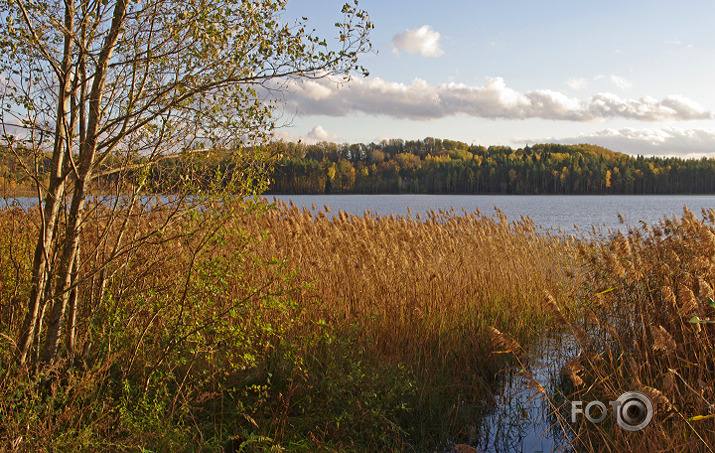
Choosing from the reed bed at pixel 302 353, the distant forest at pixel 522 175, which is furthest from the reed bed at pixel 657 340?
the distant forest at pixel 522 175

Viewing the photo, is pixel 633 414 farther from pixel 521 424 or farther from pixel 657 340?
pixel 521 424

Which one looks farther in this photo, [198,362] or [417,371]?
[417,371]

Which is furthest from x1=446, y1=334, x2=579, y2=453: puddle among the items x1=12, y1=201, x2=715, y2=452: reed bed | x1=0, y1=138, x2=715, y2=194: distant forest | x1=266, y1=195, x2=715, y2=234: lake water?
x1=0, y1=138, x2=715, y2=194: distant forest

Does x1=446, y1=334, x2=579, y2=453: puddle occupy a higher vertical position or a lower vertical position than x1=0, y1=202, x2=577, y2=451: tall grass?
lower

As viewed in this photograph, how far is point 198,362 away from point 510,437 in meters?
2.93

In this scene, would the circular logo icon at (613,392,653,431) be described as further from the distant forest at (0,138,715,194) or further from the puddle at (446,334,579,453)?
the distant forest at (0,138,715,194)

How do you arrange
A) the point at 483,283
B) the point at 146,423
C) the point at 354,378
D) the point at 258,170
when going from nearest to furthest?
the point at 146,423 → the point at 258,170 → the point at 354,378 → the point at 483,283

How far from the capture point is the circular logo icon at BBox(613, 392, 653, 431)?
10.8ft

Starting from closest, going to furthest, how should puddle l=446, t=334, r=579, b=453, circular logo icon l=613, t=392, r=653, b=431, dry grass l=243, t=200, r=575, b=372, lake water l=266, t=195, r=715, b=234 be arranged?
circular logo icon l=613, t=392, r=653, b=431
puddle l=446, t=334, r=579, b=453
dry grass l=243, t=200, r=575, b=372
lake water l=266, t=195, r=715, b=234

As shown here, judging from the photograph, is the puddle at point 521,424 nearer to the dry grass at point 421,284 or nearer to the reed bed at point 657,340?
the reed bed at point 657,340

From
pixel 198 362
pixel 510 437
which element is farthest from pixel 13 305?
pixel 510 437

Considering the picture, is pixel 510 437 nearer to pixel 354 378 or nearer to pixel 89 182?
pixel 354 378

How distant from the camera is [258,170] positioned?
13.8 ft

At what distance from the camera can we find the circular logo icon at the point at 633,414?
3303 millimetres
